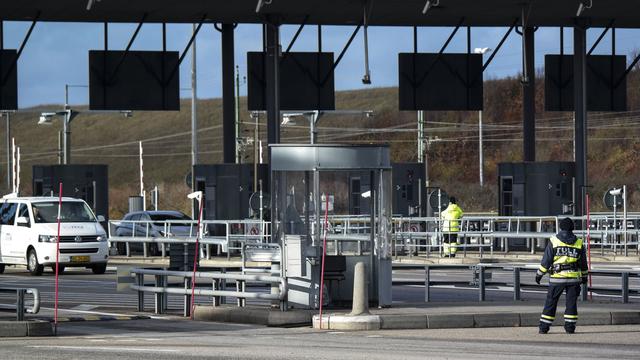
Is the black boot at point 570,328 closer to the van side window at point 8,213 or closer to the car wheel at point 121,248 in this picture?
the van side window at point 8,213

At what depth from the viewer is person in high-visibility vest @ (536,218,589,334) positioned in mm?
20047

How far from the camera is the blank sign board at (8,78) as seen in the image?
39.3m

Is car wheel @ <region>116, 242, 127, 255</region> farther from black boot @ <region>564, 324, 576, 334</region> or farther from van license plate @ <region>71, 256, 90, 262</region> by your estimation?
black boot @ <region>564, 324, 576, 334</region>

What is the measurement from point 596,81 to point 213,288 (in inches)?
939

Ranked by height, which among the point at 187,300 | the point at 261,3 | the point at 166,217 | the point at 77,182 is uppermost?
the point at 261,3

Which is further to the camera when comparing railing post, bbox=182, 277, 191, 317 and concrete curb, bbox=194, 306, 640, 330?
railing post, bbox=182, 277, 191, 317

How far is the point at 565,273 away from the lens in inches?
798

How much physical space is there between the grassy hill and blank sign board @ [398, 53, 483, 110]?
26.2 metres

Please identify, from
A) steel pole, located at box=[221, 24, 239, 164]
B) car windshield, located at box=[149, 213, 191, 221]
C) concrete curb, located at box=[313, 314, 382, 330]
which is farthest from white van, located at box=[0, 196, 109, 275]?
concrete curb, located at box=[313, 314, 382, 330]

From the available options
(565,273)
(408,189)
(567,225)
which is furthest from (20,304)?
(408,189)

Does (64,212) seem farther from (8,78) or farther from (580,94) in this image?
(580,94)

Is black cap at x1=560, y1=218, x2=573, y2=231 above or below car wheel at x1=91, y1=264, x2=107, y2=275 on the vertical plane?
above

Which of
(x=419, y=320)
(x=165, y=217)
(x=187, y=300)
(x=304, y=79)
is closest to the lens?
(x=419, y=320)

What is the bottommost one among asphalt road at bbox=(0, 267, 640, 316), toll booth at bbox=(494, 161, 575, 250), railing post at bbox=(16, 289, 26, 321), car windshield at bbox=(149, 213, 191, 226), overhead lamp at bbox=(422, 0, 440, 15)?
asphalt road at bbox=(0, 267, 640, 316)
